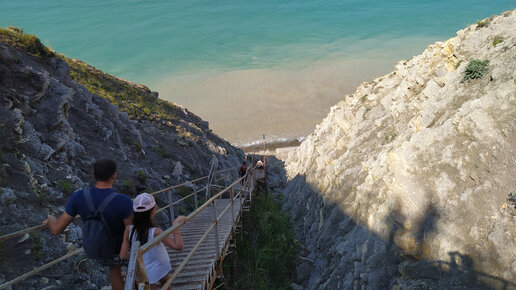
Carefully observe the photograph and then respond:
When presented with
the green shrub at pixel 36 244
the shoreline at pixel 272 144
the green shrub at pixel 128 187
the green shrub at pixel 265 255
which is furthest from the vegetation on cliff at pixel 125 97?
the shoreline at pixel 272 144

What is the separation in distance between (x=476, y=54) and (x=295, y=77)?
193 ft

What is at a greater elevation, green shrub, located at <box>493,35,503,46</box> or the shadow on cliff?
green shrub, located at <box>493,35,503,46</box>

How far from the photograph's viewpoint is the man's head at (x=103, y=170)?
3.47m

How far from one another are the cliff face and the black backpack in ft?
15.2

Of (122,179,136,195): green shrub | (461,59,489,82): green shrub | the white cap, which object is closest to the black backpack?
the white cap

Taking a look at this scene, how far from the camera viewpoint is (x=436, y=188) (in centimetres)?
577

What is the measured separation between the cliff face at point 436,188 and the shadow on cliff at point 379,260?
0.02 metres

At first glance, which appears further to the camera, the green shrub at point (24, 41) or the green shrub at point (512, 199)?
the green shrub at point (24, 41)

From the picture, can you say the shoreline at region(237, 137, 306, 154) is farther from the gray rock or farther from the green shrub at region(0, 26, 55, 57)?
the gray rock

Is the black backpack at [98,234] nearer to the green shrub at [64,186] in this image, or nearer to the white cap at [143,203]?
the white cap at [143,203]

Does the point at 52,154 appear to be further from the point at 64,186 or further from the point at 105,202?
the point at 105,202

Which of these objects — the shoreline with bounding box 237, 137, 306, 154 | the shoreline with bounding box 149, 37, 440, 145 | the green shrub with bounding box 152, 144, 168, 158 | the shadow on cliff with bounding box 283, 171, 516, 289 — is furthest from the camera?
the shoreline with bounding box 149, 37, 440, 145

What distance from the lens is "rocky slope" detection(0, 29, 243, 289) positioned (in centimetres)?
544

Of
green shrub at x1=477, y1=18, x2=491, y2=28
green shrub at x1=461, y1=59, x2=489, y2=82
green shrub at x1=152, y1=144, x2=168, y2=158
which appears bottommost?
green shrub at x1=152, y1=144, x2=168, y2=158
